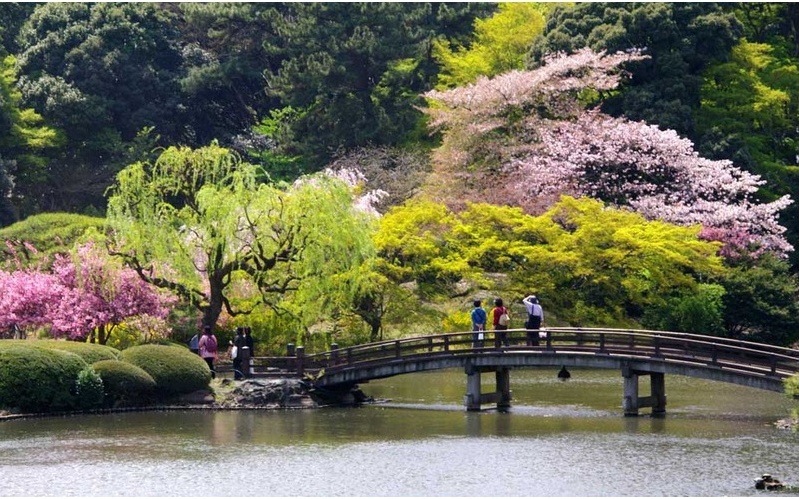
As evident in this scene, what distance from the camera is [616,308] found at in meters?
57.2

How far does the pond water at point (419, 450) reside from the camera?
32.5 metres

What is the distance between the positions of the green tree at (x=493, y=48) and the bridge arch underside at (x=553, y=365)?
30.5 m

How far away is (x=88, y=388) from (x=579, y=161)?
2477 cm

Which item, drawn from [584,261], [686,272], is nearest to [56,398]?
[584,261]

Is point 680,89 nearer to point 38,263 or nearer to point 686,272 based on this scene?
point 686,272

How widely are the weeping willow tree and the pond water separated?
5244 millimetres

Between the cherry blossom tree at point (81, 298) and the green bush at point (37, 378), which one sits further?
the cherry blossom tree at point (81, 298)

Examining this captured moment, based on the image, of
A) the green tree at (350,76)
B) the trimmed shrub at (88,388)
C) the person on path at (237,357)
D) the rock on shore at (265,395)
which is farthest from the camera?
the green tree at (350,76)

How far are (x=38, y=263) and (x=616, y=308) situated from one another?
19.1m

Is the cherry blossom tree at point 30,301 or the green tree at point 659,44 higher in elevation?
the green tree at point 659,44

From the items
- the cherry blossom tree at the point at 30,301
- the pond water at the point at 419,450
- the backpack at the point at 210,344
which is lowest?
the pond water at the point at 419,450

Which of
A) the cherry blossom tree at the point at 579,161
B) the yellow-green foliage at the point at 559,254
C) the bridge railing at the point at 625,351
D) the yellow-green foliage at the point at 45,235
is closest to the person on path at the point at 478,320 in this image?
the bridge railing at the point at 625,351

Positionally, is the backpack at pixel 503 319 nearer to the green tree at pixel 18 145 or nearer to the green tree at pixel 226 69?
the green tree at pixel 18 145

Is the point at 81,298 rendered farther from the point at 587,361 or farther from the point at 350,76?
the point at 350,76
